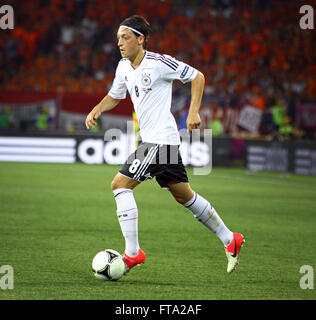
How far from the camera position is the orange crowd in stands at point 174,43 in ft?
78.1

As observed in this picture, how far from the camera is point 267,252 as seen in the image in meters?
7.00

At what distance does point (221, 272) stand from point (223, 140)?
13.9 m

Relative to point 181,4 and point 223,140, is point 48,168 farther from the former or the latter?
point 181,4

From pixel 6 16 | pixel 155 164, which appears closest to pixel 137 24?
pixel 155 164

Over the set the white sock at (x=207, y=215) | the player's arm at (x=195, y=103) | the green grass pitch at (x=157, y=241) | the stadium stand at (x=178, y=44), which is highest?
the stadium stand at (x=178, y=44)

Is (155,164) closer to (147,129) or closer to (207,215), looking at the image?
(147,129)

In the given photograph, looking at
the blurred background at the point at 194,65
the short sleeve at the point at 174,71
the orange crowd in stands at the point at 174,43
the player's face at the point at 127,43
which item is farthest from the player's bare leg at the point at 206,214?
the orange crowd in stands at the point at 174,43

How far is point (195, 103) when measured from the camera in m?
5.52

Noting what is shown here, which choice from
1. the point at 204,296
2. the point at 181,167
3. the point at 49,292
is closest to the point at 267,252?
the point at 181,167

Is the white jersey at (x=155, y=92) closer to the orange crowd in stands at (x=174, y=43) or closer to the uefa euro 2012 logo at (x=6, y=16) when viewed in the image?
the uefa euro 2012 logo at (x=6, y=16)

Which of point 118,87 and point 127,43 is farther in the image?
point 118,87

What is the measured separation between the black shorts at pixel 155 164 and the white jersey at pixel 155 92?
8 centimetres

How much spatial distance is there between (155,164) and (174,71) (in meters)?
0.80
